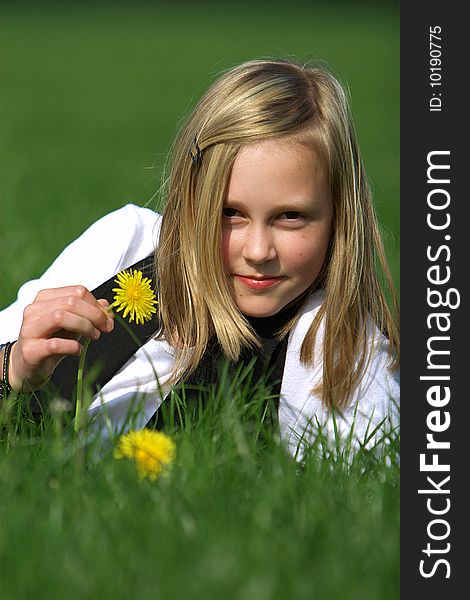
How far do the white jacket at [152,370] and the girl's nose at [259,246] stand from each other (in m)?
0.33

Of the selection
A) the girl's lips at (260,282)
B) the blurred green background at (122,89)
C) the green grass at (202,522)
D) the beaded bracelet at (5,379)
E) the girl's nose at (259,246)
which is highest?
the blurred green background at (122,89)

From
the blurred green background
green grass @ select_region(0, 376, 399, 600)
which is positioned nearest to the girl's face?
green grass @ select_region(0, 376, 399, 600)

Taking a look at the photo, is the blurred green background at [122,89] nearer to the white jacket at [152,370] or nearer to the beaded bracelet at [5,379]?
the white jacket at [152,370]

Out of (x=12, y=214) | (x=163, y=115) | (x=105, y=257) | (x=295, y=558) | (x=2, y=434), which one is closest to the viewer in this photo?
(x=295, y=558)

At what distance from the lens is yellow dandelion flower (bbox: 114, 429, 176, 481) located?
2.23 meters

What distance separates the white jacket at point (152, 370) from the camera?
3.05 metres

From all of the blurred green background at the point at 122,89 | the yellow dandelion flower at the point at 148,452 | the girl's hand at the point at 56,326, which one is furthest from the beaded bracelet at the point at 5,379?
the blurred green background at the point at 122,89

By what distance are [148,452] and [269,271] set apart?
0.86m

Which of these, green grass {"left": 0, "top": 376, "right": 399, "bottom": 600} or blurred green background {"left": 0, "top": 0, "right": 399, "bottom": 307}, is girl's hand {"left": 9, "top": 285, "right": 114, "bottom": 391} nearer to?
green grass {"left": 0, "top": 376, "right": 399, "bottom": 600}

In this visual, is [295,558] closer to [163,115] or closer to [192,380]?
[192,380]

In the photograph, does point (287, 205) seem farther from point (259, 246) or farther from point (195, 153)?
point (195, 153)

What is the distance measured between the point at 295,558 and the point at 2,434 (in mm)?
1043

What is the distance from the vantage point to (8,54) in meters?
21.4

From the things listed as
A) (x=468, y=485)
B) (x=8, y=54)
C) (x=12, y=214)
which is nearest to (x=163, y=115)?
(x=12, y=214)
